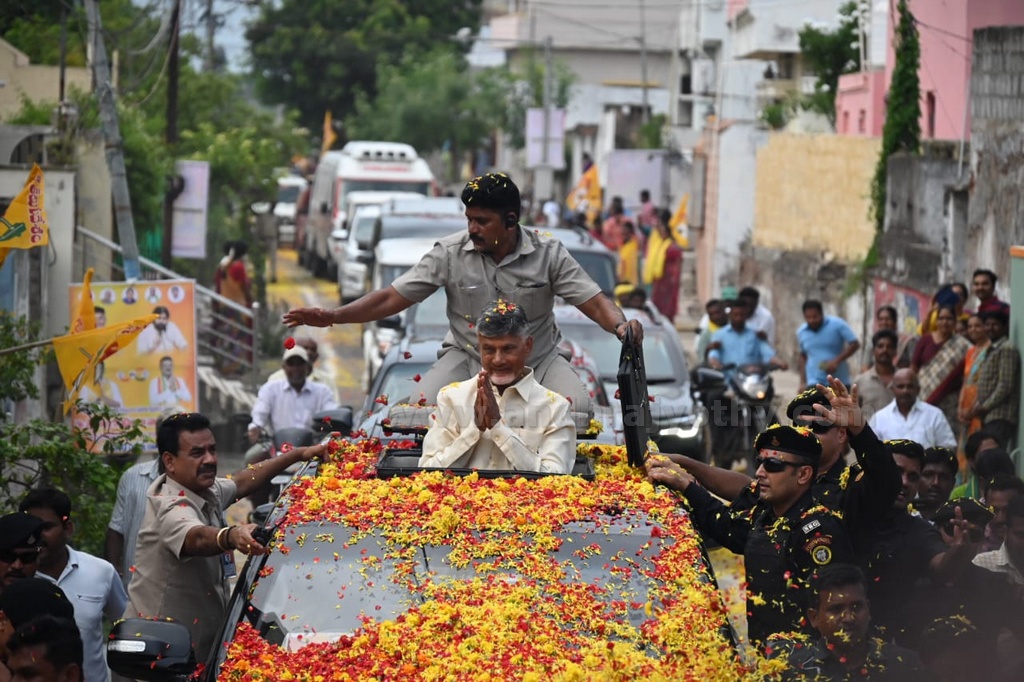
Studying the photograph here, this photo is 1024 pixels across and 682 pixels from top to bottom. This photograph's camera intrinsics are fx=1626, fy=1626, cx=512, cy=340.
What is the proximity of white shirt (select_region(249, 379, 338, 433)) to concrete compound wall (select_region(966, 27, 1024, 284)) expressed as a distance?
21.0 feet

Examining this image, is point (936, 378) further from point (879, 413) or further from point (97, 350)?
point (97, 350)

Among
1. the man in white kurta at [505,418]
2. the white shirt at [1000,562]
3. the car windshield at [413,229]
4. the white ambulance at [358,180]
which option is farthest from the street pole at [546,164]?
the man in white kurta at [505,418]

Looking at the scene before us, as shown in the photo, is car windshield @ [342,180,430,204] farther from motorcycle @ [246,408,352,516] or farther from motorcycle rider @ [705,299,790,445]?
motorcycle @ [246,408,352,516]

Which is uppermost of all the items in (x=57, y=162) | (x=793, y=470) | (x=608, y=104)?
(x=608, y=104)

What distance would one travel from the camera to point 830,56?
1409 inches

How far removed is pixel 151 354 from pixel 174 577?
25.2ft

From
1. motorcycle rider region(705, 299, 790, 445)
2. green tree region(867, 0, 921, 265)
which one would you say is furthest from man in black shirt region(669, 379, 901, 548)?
green tree region(867, 0, 921, 265)

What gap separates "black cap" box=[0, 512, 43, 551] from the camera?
5965mm

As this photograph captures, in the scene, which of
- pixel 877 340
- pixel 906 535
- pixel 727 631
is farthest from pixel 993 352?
pixel 727 631

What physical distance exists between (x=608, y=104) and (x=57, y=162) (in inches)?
1812

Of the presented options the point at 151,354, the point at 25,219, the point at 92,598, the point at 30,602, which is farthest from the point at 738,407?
the point at 30,602

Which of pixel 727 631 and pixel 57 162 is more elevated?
pixel 57 162

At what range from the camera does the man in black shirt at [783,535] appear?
5652 mm

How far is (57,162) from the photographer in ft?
56.8
